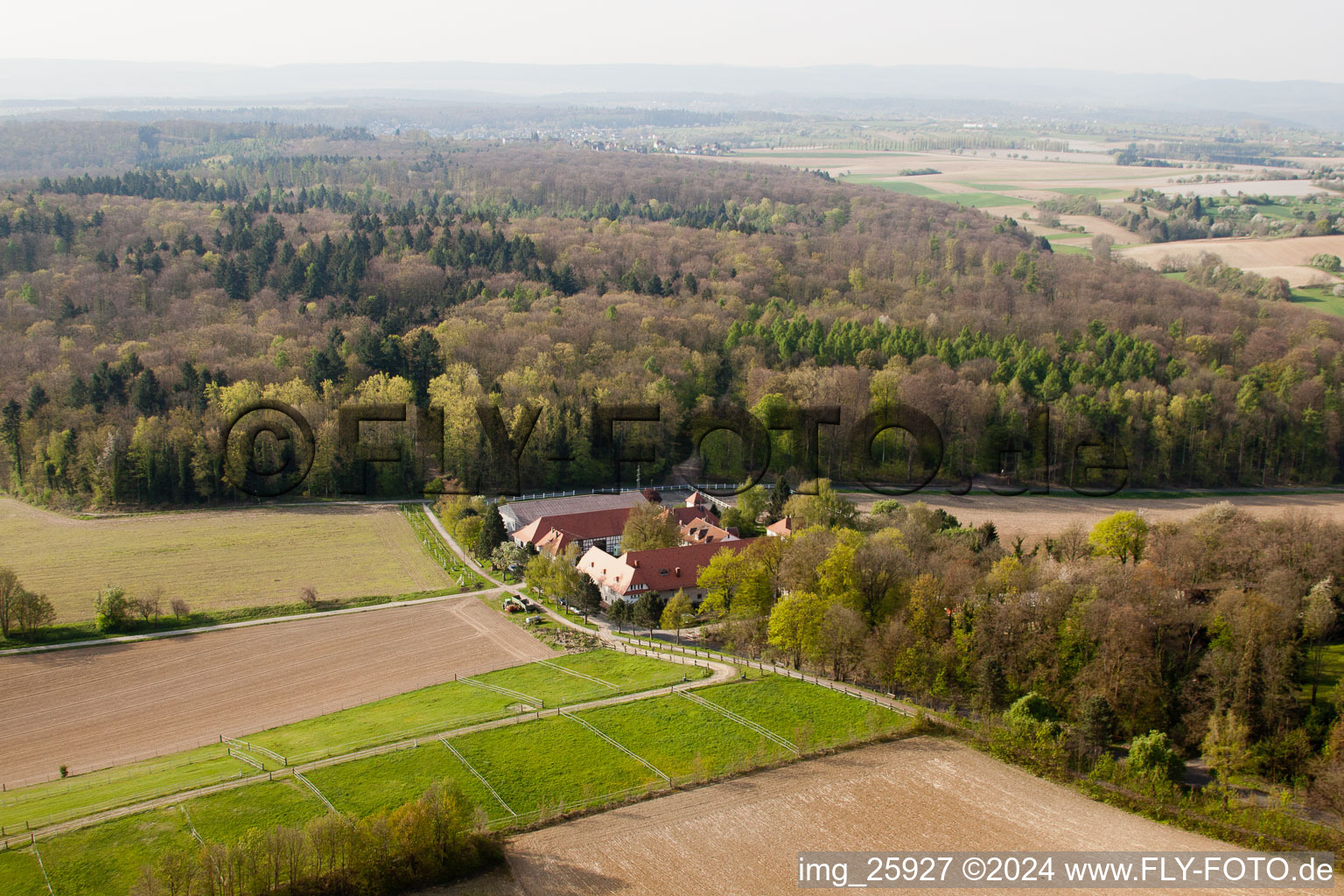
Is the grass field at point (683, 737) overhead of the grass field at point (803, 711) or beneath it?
overhead

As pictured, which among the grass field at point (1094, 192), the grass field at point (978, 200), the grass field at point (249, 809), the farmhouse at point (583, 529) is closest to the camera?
the grass field at point (249, 809)

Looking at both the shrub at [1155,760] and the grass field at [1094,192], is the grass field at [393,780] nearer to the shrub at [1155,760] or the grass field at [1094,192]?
the shrub at [1155,760]

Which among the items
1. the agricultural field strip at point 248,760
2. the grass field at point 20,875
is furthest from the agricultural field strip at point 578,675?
the grass field at point 20,875

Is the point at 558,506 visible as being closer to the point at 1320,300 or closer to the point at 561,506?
the point at 561,506

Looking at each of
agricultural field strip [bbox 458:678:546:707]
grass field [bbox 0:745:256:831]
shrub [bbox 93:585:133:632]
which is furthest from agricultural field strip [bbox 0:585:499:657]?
grass field [bbox 0:745:256:831]

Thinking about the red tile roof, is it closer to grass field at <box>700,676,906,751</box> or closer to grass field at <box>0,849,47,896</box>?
grass field at <box>700,676,906,751</box>

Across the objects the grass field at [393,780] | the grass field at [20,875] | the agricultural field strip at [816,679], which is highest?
the grass field at [20,875]

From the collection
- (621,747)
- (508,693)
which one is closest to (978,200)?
(508,693)

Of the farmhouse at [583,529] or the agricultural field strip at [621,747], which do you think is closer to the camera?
the agricultural field strip at [621,747]
